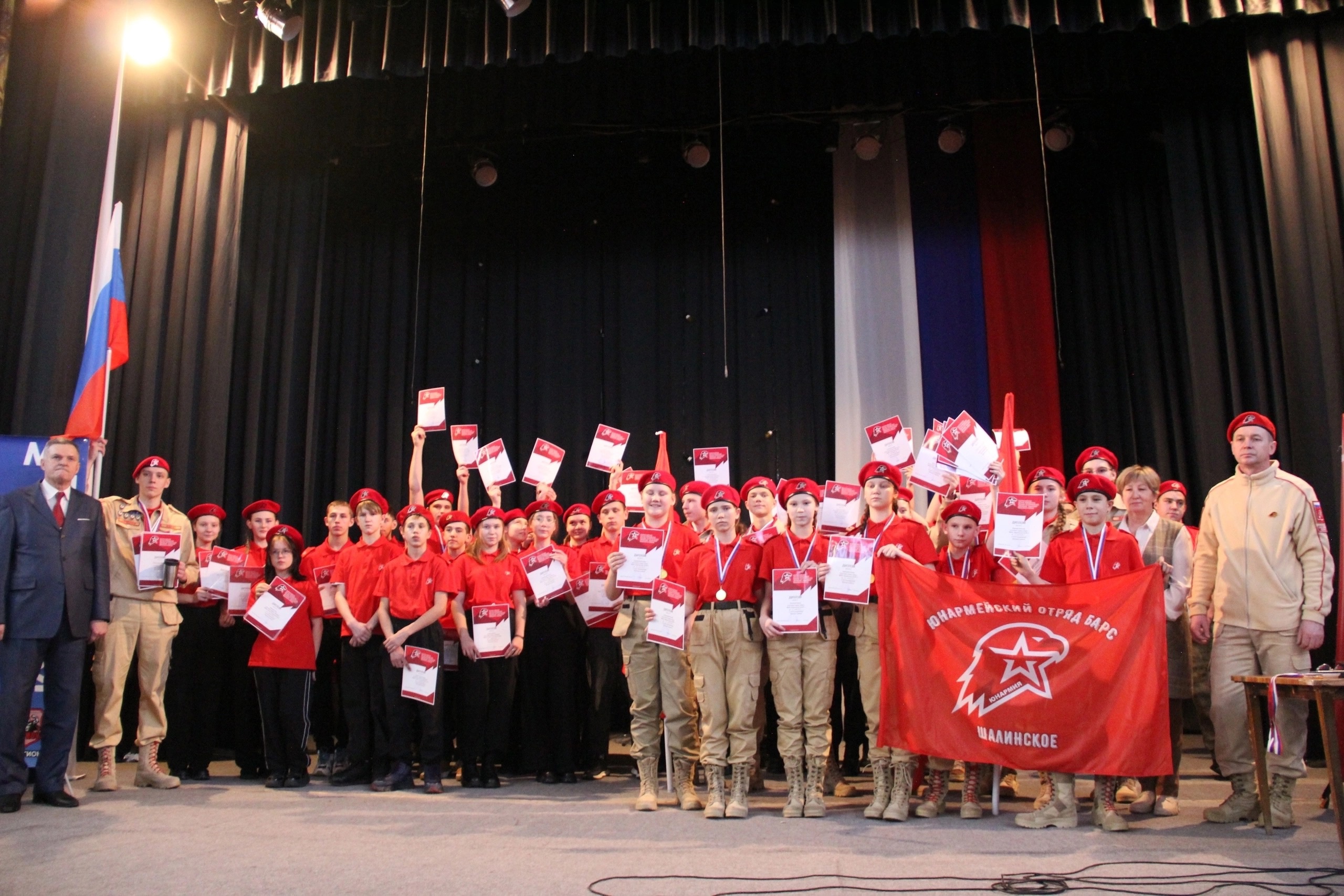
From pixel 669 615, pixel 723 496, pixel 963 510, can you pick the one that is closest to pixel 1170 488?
pixel 963 510

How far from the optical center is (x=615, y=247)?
9.68 m

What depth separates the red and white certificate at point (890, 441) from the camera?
20.1 ft

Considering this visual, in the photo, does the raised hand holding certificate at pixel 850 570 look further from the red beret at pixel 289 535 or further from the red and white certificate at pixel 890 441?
the red beret at pixel 289 535

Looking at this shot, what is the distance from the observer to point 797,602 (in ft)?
15.3

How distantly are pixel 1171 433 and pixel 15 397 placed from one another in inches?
324

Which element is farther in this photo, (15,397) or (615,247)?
(615,247)

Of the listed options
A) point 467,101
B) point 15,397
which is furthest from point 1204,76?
point 15,397

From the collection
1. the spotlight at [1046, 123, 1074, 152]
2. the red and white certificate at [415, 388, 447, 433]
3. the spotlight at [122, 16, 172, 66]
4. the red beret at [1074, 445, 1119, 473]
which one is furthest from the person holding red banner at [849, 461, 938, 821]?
the spotlight at [122, 16, 172, 66]

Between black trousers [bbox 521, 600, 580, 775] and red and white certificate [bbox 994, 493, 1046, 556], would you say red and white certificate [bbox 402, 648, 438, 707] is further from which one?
red and white certificate [bbox 994, 493, 1046, 556]

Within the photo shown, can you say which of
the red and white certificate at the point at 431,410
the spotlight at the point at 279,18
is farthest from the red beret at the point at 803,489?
the spotlight at the point at 279,18

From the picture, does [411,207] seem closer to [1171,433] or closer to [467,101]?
[467,101]

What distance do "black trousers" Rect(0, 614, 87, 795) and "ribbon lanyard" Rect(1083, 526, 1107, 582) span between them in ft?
15.8

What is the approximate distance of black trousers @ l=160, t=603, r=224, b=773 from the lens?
5.97 meters

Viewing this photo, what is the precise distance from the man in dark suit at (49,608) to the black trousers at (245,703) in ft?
3.28
